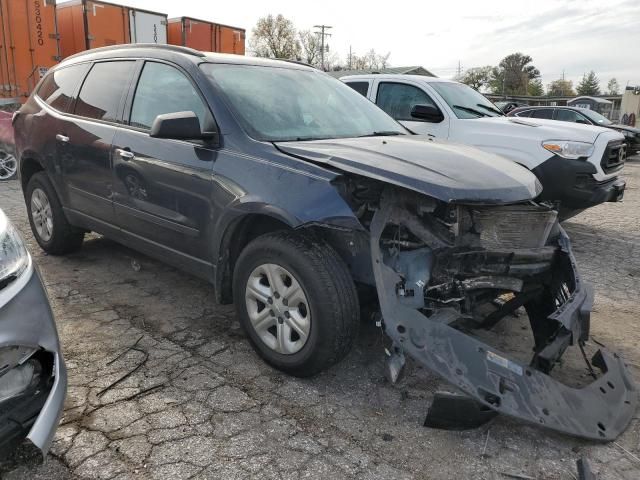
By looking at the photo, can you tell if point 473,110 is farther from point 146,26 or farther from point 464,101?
point 146,26

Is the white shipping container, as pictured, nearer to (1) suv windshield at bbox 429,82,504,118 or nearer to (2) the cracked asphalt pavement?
(1) suv windshield at bbox 429,82,504,118

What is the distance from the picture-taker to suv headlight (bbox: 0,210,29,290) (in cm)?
194

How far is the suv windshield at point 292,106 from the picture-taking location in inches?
126

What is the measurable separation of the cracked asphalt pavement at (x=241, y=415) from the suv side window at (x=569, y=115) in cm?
1267

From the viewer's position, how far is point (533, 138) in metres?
6.03

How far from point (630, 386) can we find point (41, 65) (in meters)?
12.2

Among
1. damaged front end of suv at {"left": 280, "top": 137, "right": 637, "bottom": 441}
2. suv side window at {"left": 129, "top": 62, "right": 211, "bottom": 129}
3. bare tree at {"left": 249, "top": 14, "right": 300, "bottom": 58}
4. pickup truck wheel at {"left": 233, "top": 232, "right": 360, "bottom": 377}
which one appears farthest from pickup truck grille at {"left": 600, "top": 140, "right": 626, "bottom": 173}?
bare tree at {"left": 249, "top": 14, "right": 300, "bottom": 58}

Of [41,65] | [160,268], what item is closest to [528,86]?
[41,65]

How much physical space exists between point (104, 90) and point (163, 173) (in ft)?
3.95

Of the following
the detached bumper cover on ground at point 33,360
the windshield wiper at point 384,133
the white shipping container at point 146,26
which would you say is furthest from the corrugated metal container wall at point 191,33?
the detached bumper cover on ground at point 33,360

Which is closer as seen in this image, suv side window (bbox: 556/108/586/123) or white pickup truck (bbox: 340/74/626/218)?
white pickup truck (bbox: 340/74/626/218)

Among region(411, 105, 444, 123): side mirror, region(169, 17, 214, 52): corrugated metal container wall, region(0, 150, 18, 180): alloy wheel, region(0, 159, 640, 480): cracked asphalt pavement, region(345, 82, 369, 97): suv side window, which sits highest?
region(169, 17, 214, 52): corrugated metal container wall

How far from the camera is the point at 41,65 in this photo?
11086 millimetres

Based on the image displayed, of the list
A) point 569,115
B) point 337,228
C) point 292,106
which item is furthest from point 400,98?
point 569,115
